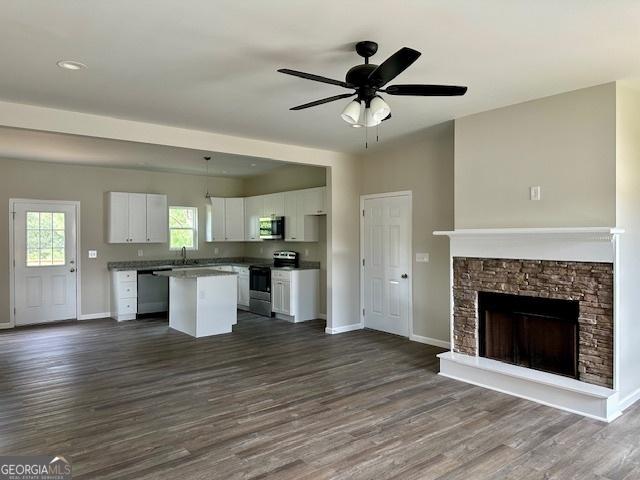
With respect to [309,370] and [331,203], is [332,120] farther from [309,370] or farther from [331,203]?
[309,370]

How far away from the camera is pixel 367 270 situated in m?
6.85

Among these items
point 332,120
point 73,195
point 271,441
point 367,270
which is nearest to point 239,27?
point 332,120

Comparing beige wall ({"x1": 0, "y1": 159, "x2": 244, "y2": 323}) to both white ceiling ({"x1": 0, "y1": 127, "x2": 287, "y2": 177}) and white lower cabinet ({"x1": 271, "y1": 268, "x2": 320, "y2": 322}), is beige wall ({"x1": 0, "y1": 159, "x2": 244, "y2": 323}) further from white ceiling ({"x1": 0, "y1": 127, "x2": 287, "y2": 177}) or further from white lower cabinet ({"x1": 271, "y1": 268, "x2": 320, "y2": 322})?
white lower cabinet ({"x1": 271, "y1": 268, "x2": 320, "y2": 322})

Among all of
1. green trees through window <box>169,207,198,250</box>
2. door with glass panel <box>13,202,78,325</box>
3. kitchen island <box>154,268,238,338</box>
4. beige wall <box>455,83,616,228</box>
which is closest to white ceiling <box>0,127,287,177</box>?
green trees through window <box>169,207,198,250</box>

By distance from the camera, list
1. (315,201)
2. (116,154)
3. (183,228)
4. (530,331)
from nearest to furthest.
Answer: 1. (530,331)
2. (116,154)
3. (315,201)
4. (183,228)

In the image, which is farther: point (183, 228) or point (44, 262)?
point (183, 228)

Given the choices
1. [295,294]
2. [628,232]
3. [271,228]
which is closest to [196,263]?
[271,228]

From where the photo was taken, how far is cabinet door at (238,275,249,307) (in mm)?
8482

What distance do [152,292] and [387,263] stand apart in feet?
14.5

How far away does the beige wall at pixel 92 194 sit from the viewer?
23.5ft

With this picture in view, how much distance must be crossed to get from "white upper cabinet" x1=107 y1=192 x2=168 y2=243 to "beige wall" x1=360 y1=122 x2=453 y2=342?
4653 mm

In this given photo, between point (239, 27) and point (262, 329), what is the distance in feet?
16.6

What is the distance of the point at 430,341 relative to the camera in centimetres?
588

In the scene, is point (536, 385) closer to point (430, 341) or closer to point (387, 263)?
point (430, 341)
